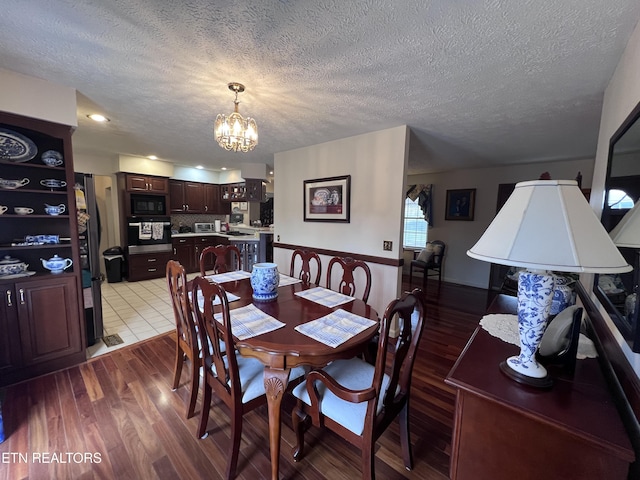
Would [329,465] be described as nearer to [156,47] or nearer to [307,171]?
[156,47]

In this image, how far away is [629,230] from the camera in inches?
40.0

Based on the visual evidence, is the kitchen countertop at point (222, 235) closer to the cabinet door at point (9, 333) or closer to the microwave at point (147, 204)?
the microwave at point (147, 204)

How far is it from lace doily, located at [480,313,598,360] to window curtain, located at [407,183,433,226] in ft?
14.0

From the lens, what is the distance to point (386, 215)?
2930mm

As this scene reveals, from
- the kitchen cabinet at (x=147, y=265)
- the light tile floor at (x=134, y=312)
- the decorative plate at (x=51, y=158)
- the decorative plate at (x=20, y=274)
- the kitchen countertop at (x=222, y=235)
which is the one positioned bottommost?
the light tile floor at (x=134, y=312)

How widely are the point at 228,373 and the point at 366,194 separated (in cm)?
237

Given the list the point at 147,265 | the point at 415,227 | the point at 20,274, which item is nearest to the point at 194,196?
the point at 147,265

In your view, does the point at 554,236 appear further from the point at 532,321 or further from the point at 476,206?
the point at 476,206

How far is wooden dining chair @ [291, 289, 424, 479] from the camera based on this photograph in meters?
1.10

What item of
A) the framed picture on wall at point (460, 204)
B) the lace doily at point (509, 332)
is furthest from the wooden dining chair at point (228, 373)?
the framed picture on wall at point (460, 204)

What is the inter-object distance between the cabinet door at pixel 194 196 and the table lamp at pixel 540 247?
238 inches

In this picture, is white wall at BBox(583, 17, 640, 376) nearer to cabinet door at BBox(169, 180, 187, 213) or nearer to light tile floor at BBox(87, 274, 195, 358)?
light tile floor at BBox(87, 274, 195, 358)

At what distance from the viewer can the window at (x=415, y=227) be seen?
19.1 feet

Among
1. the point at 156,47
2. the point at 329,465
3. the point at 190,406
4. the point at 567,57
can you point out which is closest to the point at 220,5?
the point at 156,47
